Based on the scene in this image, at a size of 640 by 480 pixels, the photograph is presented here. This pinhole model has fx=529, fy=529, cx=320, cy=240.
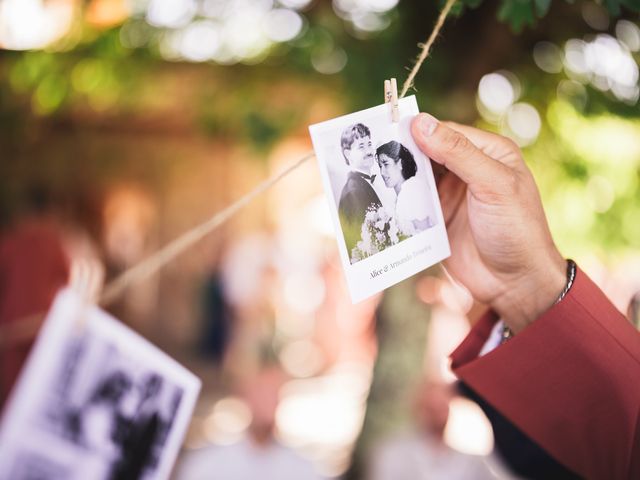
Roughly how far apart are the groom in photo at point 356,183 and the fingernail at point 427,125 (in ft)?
0.26

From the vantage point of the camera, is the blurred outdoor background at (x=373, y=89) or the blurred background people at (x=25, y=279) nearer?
the blurred outdoor background at (x=373, y=89)

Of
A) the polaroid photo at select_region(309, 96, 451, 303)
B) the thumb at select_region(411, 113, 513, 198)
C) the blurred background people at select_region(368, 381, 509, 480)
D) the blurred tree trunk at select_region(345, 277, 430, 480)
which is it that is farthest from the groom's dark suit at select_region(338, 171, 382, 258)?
the blurred background people at select_region(368, 381, 509, 480)

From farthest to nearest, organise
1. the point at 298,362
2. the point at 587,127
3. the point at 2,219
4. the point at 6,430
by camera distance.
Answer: the point at 298,362 < the point at 2,219 < the point at 587,127 < the point at 6,430

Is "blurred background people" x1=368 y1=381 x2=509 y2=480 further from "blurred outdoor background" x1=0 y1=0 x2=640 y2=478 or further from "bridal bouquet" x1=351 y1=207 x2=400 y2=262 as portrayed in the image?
"bridal bouquet" x1=351 y1=207 x2=400 y2=262

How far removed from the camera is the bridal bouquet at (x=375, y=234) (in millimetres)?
757

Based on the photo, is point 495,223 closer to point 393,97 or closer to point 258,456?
point 393,97

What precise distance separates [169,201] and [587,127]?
6.04 metres

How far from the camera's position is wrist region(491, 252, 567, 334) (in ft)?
2.85

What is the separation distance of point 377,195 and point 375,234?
2.3 inches

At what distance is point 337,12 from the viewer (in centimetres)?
197

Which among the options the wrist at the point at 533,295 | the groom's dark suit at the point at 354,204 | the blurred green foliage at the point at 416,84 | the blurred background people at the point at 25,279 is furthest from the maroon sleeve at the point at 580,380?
the blurred background people at the point at 25,279

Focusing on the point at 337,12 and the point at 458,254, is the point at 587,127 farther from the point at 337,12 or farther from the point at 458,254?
the point at 458,254

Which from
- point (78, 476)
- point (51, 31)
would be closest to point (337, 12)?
point (51, 31)

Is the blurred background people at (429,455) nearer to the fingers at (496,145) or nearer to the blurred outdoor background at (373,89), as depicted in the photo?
the blurred outdoor background at (373,89)
